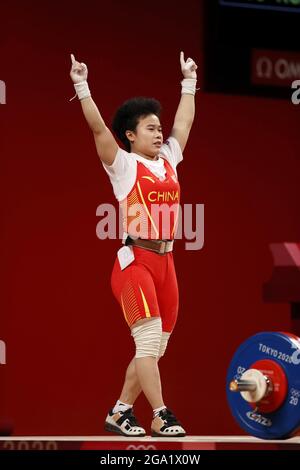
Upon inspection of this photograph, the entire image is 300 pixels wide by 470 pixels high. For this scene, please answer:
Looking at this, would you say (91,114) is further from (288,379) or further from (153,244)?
(288,379)

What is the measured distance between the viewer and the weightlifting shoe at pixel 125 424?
2943 mm

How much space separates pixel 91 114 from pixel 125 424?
→ 0.91m

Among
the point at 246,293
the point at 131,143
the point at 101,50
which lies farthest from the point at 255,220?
the point at 131,143

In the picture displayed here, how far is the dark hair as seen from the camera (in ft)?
10.2

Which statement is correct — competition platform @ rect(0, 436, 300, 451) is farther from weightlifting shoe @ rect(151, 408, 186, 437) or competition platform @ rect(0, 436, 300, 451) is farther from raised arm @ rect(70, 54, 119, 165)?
raised arm @ rect(70, 54, 119, 165)

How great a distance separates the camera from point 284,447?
2646 millimetres

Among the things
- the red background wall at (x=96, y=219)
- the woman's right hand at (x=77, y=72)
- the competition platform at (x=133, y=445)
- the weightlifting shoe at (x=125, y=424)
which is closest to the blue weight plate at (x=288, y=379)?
the competition platform at (x=133, y=445)

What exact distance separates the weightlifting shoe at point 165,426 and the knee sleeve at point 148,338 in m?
0.17

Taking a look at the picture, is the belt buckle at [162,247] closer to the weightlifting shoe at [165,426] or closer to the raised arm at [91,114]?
the raised arm at [91,114]

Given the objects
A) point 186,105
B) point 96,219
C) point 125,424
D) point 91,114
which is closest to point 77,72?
point 91,114

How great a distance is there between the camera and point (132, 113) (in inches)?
122

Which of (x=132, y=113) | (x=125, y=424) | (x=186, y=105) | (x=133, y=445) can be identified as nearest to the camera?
(x=133, y=445)

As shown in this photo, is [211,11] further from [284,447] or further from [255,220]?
[284,447]
